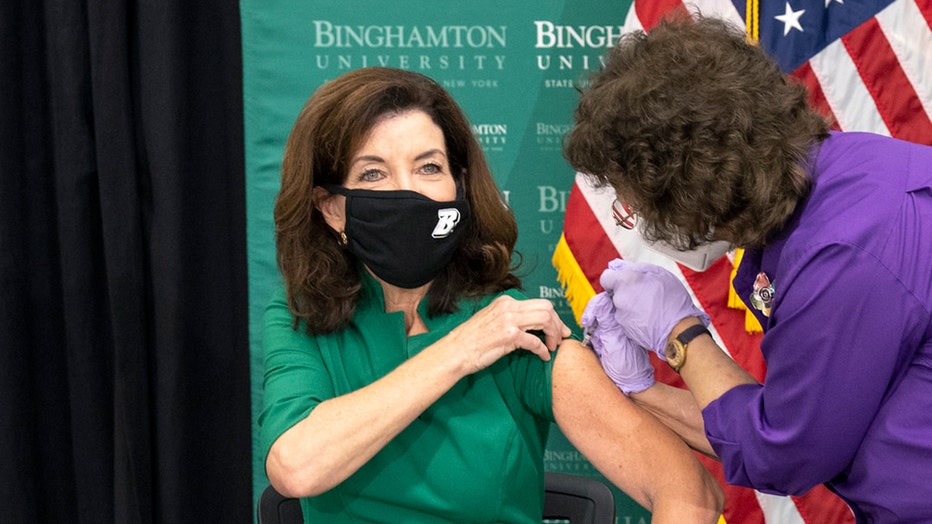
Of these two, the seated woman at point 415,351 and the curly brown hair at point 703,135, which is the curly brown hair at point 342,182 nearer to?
the seated woman at point 415,351

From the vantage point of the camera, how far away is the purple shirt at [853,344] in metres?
1.28

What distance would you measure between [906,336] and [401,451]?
3.11 feet

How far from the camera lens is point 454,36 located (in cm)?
313

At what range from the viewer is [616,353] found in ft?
5.88

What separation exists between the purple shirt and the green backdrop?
170cm

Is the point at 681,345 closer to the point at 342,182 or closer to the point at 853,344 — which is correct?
the point at 853,344

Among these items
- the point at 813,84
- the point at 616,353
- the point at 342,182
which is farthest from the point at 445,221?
the point at 813,84

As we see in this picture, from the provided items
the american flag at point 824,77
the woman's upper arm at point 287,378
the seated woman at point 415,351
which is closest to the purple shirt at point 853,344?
the seated woman at point 415,351

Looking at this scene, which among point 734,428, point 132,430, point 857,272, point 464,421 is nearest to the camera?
point 857,272

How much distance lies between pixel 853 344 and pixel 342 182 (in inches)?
41.0

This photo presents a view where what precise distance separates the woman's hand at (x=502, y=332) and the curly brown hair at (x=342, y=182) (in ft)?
0.75

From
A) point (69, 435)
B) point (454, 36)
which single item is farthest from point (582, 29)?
point (69, 435)

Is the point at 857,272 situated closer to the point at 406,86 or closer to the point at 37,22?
the point at 406,86

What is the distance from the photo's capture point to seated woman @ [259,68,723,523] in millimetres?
1714
